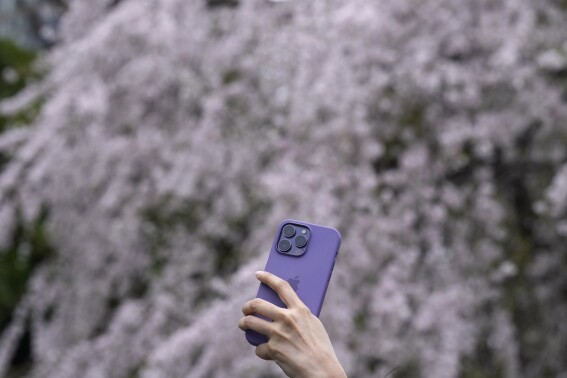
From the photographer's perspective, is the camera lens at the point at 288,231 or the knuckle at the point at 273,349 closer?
the knuckle at the point at 273,349

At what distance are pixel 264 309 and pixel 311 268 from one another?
11 cm

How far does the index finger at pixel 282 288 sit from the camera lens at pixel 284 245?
8cm

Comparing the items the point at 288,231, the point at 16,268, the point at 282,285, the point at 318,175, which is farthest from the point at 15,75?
the point at 282,285

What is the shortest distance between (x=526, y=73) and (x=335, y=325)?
1378 mm

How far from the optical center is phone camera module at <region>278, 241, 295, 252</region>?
3.51ft

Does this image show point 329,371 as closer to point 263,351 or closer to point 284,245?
point 263,351

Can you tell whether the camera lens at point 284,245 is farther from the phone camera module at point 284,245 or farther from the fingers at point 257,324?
the fingers at point 257,324

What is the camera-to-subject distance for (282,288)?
98 cm

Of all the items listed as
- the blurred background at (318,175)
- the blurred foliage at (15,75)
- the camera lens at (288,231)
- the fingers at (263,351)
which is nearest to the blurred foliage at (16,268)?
the blurred foliage at (15,75)

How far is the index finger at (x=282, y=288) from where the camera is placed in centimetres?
97

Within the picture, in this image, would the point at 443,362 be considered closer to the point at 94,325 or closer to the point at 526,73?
the point at 526,73

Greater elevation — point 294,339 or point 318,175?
point 294,339

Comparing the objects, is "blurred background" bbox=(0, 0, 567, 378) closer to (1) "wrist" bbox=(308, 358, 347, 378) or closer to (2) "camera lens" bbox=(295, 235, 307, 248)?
(2) "camera lens" bbox=(295, 235, 307, 248)

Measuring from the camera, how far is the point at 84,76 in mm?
3559
